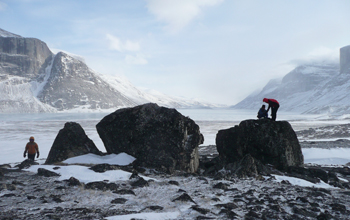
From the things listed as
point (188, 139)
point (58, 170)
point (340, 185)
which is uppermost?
point (188, 139)

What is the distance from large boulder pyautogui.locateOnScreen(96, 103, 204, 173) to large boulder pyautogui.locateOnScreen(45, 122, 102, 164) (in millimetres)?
2015

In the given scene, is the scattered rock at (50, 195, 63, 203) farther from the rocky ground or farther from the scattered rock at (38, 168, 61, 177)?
the scattered rock at (38, 168, 61, 177)

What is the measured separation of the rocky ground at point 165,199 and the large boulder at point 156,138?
1.97 m

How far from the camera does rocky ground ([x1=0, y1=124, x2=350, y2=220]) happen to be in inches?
255

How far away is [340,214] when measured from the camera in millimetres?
6938

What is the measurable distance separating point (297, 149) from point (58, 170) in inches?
505

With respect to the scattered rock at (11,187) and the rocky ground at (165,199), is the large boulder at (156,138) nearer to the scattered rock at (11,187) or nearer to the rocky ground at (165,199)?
the rocky ground at (165,199)

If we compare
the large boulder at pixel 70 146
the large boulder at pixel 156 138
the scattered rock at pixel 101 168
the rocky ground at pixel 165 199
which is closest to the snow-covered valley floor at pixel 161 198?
the rocky ground at pixel 165 199

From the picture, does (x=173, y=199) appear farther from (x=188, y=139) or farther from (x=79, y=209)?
(x=188, y=139)

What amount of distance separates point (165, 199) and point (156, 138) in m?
5.17

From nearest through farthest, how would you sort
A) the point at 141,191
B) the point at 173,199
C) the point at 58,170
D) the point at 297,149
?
the point at 173,199 < the point at 141,191 < the point at 58,170 < the point at 297,149

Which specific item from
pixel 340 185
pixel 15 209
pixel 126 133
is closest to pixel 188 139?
pixel 126 133

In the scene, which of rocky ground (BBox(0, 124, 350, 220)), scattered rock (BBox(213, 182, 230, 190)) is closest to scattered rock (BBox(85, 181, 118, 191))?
rocky ground (BBox(0, 124, 350, 220))

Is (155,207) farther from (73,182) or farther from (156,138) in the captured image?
(156,138)
